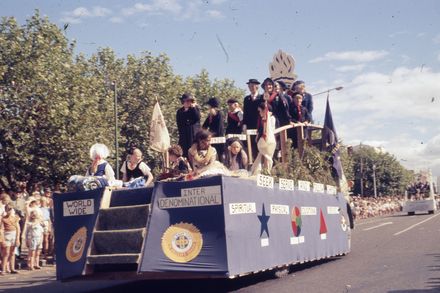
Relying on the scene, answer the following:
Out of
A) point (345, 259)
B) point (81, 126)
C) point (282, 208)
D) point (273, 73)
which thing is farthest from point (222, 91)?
point (282, 208)

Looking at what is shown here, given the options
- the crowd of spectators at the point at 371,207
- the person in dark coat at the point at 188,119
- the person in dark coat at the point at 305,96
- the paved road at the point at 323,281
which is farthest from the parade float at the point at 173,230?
the crowd of spectators at the point at 371,207

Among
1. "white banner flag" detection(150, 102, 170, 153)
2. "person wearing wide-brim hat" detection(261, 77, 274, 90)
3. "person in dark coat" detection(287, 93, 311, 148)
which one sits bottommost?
"white banner flag" detection(150, 102, 170, 153)

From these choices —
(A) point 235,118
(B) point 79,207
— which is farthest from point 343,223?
(B) point 79,207

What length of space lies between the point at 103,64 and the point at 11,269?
82.4 ft

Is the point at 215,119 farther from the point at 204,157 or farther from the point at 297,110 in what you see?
the point at 204,157

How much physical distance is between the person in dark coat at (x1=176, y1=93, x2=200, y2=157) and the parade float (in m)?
2.81

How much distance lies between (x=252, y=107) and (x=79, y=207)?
503 centimetres

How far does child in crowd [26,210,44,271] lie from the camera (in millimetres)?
14898

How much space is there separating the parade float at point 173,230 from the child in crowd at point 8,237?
6284mm

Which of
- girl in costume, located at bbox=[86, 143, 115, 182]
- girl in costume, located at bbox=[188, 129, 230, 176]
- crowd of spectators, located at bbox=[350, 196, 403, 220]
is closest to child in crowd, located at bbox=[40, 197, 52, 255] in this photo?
girl in costume, located at bbox=[86, 143, 115, 182]

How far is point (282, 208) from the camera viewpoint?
9523mm

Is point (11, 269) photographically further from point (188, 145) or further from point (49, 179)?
point (49, 179)

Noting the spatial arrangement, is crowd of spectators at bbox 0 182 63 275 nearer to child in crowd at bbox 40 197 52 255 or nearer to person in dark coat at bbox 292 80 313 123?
child in crowd at bbox 40 197 52 255

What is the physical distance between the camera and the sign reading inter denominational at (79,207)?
833 centimetres
